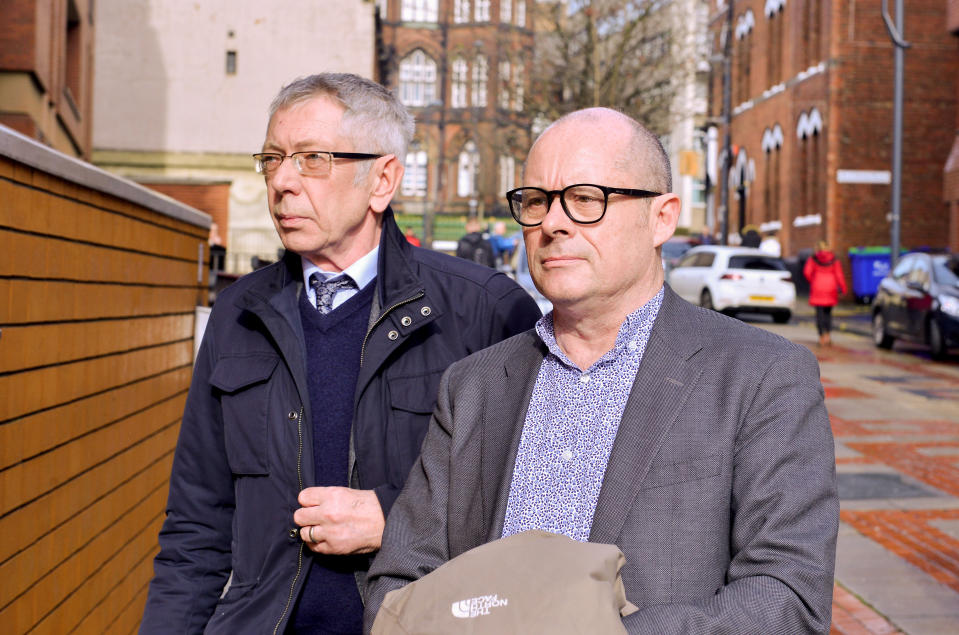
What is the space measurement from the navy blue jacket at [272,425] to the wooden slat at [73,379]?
1041 mm

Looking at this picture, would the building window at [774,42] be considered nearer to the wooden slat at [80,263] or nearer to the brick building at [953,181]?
the brick building at [953,181]

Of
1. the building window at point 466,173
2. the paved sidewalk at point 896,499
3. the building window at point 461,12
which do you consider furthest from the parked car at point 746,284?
the building window at point 461,12

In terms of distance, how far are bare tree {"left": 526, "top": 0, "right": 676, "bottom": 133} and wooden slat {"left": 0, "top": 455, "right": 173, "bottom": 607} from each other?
2780 cm

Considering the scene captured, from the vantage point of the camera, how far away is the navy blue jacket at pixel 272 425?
2631 mm

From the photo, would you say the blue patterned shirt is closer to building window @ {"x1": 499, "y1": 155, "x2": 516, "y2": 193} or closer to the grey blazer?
the grey blazer

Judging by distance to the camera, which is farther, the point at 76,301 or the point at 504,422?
the point at 76,301

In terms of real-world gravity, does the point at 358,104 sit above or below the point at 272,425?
above

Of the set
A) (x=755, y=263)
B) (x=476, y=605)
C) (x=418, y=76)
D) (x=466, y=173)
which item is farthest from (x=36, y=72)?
(x=418, y=76)

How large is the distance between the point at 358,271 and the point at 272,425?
1.51ft

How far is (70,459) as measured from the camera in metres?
4.22

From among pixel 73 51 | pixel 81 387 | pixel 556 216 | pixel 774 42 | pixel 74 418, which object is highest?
pixel 774 42

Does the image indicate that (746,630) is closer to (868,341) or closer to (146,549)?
(146,549)

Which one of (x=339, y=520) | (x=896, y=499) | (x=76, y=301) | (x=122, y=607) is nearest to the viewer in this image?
(x=339, y=520)

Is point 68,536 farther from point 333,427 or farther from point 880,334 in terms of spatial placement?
point 880,334
